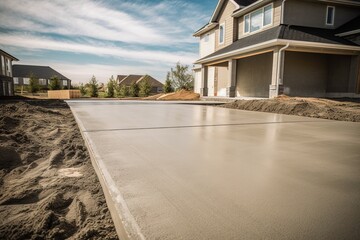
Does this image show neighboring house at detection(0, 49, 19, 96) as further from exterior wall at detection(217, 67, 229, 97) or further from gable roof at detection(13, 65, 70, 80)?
gable roof at detection(13, 65, 70, 80)

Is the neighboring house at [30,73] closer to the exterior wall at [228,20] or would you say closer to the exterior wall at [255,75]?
the exterior wall at [228,20]

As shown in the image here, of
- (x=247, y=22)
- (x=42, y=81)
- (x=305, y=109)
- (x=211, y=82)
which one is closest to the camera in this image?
(x=305, y=109)

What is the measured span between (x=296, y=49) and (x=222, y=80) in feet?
24.4

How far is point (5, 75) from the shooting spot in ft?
80.5

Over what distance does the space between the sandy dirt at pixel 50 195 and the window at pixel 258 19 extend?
13.0 metres

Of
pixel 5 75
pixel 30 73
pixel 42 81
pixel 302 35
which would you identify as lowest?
pixel 5 75

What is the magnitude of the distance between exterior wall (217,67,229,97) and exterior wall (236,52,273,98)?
1.63 metres

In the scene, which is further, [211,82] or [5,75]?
[5,75]

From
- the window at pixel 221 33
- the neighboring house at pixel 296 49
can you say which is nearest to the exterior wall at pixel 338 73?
the neighboring house at pixel 296 49

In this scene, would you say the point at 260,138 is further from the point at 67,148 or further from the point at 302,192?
the point at 67,148

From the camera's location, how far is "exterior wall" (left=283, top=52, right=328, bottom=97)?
12383 mm

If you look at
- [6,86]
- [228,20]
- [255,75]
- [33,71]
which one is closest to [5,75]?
[6,86]

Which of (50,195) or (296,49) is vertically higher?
(296,49)

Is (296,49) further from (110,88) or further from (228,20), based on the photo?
(110,88)
